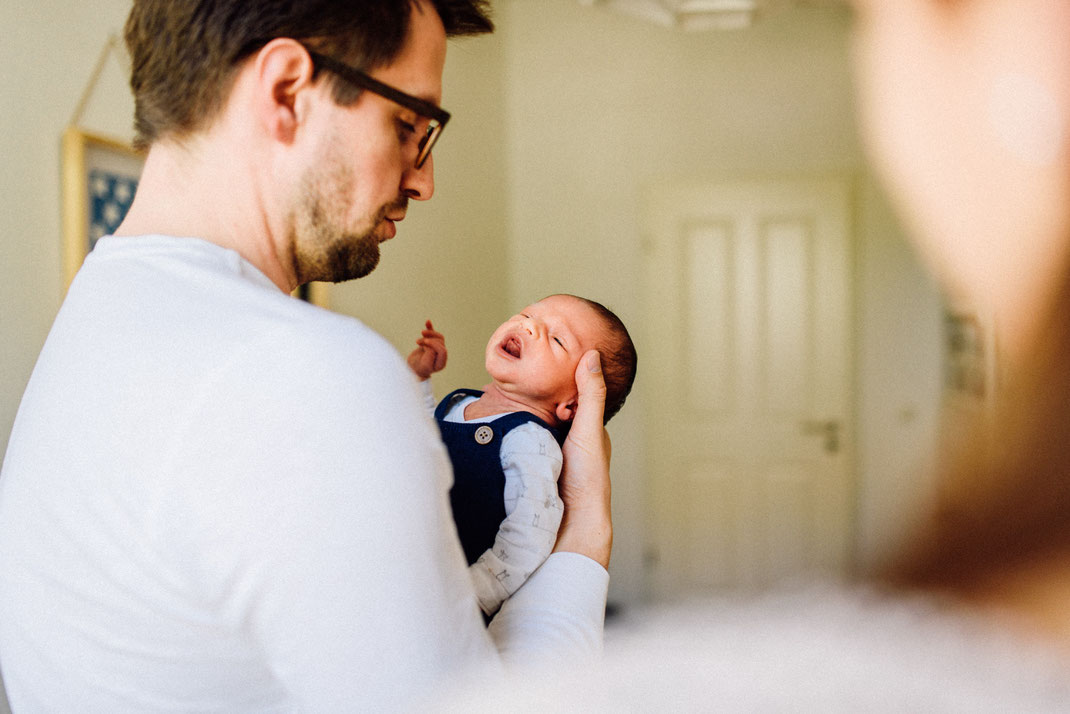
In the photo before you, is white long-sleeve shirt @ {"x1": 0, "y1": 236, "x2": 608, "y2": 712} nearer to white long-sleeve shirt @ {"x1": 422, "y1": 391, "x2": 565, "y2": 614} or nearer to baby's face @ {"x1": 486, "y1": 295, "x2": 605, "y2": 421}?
white long-sleeve shirt @ {"x1": 422, "y1": 391, "x2": 565, "y2": 614}

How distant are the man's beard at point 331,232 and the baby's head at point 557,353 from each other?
541 mm

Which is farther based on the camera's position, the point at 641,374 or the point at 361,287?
the point at 641,374

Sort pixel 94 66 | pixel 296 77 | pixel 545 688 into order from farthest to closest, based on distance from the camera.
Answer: pixel 94 66 < pixel 296 77 < pixel 545 688

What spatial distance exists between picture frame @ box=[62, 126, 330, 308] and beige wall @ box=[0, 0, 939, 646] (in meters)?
1.23

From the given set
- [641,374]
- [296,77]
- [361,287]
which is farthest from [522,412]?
[641,374]

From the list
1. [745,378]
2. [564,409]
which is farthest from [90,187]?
[745,378]

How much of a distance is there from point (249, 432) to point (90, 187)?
118 cm

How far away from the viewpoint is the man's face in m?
0.54

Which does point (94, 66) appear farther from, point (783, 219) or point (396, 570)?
point (783, 219)

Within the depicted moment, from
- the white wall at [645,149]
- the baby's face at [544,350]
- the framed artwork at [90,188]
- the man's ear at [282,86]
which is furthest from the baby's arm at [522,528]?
the white wall at [645,149]

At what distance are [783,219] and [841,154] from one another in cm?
37

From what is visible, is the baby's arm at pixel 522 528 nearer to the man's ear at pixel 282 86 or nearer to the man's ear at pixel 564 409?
the man's ear at pixel 564 409

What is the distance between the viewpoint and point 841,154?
3.39 m

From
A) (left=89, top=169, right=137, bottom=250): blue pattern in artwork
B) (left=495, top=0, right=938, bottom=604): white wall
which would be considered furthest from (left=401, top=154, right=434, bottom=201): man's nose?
(left=495, top=0, right=938, bottom=604): white wall
